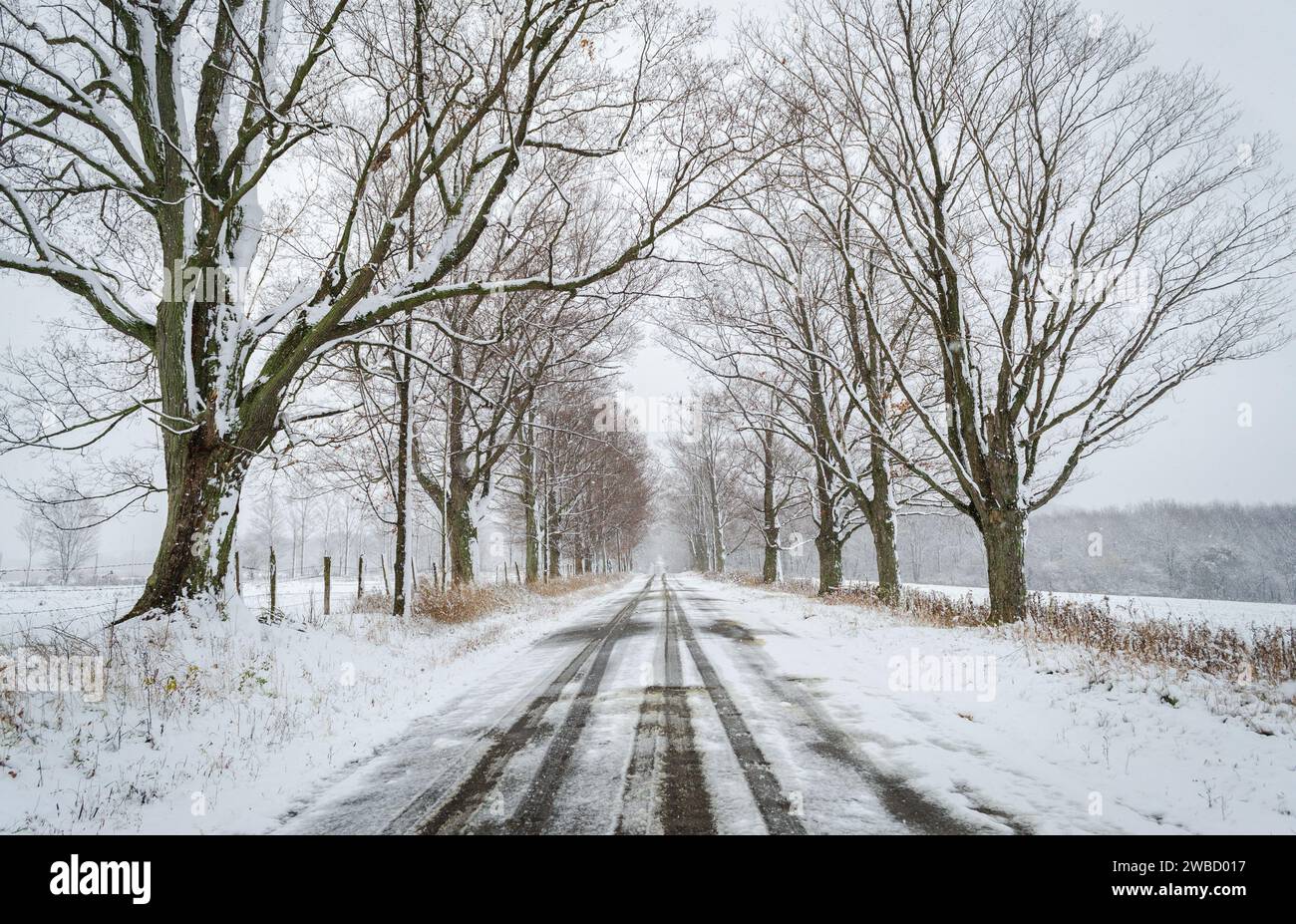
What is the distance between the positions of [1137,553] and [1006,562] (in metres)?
86.3

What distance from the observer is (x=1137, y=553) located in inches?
2854

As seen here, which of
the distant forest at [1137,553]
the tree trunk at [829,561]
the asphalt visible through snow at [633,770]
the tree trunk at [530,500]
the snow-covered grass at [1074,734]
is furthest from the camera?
the distant forest at [1137,553]

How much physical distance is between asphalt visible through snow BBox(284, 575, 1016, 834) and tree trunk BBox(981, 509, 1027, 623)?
5323 millimetres

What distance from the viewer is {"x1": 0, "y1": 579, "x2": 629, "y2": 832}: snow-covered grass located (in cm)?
350

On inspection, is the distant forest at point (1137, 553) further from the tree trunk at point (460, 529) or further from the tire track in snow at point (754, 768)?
the tire track in snow at point (754, 768)

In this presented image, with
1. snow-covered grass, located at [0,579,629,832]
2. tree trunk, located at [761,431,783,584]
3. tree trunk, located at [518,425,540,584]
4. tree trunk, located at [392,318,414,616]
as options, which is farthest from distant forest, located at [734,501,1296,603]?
snow-covered grass, located at [0,579,629,832]

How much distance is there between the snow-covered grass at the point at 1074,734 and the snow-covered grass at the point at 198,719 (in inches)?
172

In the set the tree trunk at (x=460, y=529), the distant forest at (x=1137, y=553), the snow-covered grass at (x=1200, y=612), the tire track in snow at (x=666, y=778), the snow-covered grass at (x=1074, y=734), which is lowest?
the distant forest at (x=1137, y=553)

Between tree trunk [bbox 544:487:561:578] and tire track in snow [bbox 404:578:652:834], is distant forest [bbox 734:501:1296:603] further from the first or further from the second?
tire track in snow [bbox 404:578:652:834]

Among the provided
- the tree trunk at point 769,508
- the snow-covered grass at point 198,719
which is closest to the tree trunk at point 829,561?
the tree trunk at point 769,508

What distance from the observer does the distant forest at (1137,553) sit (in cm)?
5731

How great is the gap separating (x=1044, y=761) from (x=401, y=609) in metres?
10.7

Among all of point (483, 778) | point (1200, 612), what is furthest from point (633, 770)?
point (1200, 612)
